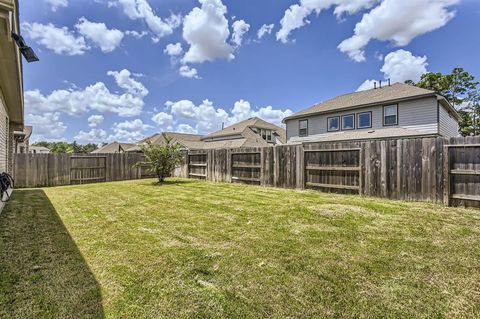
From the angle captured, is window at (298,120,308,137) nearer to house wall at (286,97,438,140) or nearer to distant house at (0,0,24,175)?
house wall at (286,97,438,140)

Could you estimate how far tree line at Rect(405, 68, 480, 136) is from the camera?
23.9 meters

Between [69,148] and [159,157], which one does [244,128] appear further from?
[69,148]

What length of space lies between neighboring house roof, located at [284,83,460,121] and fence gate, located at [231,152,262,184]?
8.26 metres

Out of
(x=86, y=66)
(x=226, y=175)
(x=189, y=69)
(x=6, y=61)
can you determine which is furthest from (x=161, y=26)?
(x=6, y=61)

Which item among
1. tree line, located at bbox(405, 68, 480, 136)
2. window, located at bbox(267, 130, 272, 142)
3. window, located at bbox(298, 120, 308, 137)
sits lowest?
Answer: window, located at bbox(298, 120, 308, 137)

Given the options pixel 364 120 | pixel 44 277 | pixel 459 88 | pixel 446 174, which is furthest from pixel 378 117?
pixel 459 88

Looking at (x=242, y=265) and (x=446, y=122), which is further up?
(x=446, y=122)

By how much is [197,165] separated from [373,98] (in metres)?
11.5

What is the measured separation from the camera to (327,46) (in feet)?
46.5

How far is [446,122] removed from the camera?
1409cm

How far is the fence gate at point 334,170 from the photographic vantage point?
24.7 feet

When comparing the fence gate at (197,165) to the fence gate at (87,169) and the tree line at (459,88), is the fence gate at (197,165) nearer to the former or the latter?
the fence gate at (87,169)

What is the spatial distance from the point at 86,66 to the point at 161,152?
9197 millimetres

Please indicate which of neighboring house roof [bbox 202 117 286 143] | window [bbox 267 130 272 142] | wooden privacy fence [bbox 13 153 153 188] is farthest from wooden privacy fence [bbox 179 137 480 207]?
window [bbox 267 130 272 142]
